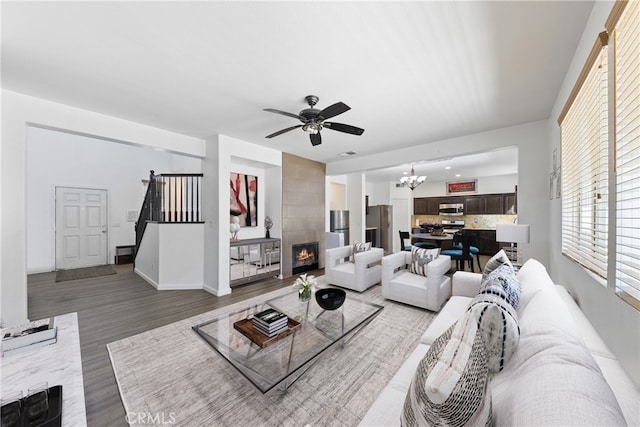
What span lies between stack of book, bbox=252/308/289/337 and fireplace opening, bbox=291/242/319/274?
10.8 feet

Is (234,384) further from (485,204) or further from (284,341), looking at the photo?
(485,204)

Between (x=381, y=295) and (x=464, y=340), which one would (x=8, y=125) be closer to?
(x=464, y=340)

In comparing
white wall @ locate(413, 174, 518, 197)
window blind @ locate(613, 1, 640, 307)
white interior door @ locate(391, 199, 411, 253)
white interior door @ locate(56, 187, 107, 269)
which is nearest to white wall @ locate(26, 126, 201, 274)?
white interior door @ locate(56, 187, 107, 269)

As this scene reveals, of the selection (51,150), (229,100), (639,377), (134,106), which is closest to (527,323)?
(639,377)

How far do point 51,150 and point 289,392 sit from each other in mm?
7766

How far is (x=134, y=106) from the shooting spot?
294 centimetres

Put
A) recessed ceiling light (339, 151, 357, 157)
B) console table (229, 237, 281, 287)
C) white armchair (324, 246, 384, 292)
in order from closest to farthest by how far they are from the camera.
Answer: white armchair (324, 246, 384, 292) → console table (229, 237, 281, 287) → recessed ceiling light (339, 151, 357, 157)

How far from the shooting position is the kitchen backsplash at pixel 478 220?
755cm

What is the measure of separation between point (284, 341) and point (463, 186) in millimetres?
8231

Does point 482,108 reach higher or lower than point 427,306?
higher

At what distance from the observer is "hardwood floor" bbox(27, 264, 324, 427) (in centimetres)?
183

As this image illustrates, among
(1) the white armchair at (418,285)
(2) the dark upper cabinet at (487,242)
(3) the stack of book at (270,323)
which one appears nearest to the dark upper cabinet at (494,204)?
(2) the dark upper cabinet at (487,242)

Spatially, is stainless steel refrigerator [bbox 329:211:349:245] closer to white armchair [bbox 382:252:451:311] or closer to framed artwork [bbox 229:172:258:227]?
framed artwork [bbox 229:172:258:227]

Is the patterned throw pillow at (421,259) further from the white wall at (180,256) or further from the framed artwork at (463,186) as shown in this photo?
the framed artwork at (463,186)
